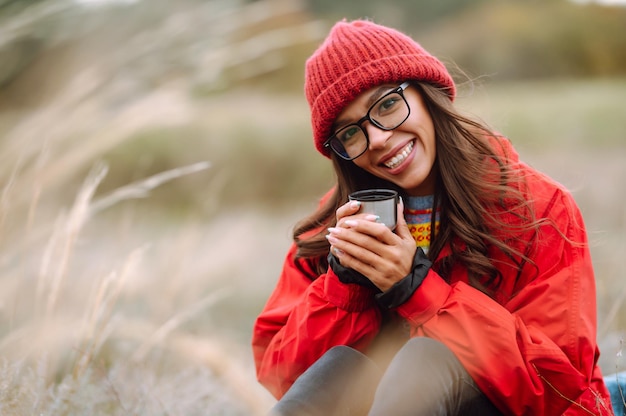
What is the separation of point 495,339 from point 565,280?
28 cm

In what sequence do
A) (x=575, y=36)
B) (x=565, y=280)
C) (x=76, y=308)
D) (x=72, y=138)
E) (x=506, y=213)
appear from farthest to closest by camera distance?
(x=575, y=36)
(x=72, y=138)
(x=76, y=308)
(x=506, y=213)
(x=565, y=280)

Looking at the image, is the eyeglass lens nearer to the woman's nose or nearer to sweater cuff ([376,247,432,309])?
the woman's nose

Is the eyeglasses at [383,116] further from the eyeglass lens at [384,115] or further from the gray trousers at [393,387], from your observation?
the gray trousers at [393,387]

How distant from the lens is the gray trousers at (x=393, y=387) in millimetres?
1395

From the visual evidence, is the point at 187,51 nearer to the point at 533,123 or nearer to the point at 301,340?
the point at 301,340

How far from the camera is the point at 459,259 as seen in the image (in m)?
1.78

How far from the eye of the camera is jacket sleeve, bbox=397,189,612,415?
58.6 inches

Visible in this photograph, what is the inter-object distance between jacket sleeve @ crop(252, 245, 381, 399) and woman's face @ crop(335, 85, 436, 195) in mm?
348

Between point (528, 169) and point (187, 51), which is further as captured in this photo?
point (187, 51)

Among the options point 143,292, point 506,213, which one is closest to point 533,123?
point 143,292

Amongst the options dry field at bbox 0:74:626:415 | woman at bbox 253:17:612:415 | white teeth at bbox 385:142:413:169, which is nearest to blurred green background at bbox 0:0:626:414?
dry field at bbox 0:74:626:415

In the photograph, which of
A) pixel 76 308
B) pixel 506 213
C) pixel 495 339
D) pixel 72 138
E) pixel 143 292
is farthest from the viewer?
pixel 143 292

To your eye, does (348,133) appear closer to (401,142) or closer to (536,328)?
(401,142)

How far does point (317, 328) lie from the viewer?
1.80 meters
